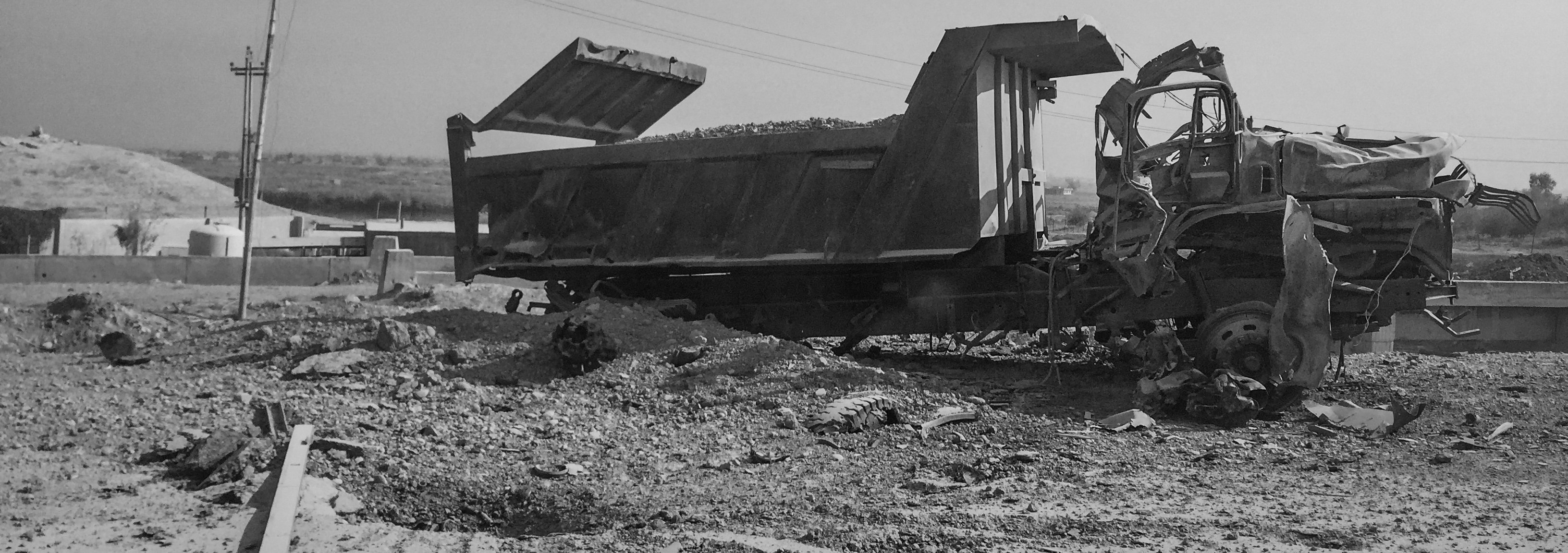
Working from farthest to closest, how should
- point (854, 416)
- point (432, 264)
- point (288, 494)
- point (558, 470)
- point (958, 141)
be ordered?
point (432, 264)
point (958, 141)
point (854, 416)
point (558, 470)
point (288, 494)

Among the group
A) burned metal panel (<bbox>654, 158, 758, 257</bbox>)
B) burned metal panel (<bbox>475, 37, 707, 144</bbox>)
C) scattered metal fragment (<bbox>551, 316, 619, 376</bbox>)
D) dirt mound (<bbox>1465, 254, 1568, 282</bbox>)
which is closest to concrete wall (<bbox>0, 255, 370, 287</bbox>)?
burned metal panel (<bbox>475, 37, 707, 144</bbox>)

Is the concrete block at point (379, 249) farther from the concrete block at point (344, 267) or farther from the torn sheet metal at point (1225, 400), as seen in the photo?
the torn sheet metal at point (1225, 400)

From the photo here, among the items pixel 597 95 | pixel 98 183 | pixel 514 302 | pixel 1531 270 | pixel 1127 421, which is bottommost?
pixel 1127 421

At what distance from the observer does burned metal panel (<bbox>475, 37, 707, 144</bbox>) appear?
368 inches

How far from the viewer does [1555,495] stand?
455cm

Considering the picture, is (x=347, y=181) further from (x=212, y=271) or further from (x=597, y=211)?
(x=597, y=211)

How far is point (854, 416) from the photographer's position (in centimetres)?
611

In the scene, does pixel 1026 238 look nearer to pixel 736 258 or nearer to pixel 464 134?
pixel 736 258

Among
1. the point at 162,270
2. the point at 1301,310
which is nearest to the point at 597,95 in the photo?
the point at 1301,310

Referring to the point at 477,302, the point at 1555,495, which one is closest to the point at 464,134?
the point at 477,302

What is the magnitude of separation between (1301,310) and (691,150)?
440cm

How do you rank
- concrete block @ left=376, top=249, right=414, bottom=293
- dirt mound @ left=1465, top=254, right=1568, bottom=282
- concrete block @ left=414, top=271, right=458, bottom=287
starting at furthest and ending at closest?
concrete block @ left=414, top=271, right=458, bottom=287 → concrete block @ left=376, top=249, right=414, bottom=293 → dirt mound @ left=1465, top=254, right=1568, bottom=282

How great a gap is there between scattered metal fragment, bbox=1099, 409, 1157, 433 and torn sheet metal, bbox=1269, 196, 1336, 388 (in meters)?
0.88

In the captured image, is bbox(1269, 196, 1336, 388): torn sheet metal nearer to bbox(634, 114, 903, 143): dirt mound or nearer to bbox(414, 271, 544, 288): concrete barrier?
bbox(634, 114, 903, 143): dirt mound
